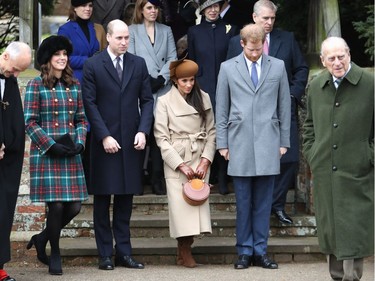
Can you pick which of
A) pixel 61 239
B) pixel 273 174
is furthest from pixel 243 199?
pixel 61 239

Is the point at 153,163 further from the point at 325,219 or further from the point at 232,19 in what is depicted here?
the point at 325,219

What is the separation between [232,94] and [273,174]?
76 cm

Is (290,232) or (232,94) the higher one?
(232,94)

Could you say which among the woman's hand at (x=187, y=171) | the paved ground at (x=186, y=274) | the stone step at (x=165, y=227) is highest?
the woman's hand at (x=187, y=171)

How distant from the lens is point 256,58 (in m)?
10.6

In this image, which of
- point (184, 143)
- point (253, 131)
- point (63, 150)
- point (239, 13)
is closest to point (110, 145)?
point (63, 150)

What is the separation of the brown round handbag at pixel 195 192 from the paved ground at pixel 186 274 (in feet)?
1.88

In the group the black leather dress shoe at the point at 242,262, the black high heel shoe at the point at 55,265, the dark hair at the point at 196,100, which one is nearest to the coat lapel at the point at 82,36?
the dark hair at the point at 196,100

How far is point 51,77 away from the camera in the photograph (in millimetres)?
10203

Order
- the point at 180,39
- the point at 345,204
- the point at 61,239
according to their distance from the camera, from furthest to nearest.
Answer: the point at 180,39, the point at 61,239, the point at 345,204

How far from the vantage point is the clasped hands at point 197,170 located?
34.6 ft

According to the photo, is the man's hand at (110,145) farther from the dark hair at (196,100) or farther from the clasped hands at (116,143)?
the dark hair at (196,100)

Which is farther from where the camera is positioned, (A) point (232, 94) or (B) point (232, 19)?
(B) point (232, 19)

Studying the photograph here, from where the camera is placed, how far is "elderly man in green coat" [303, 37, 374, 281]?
361 inches
